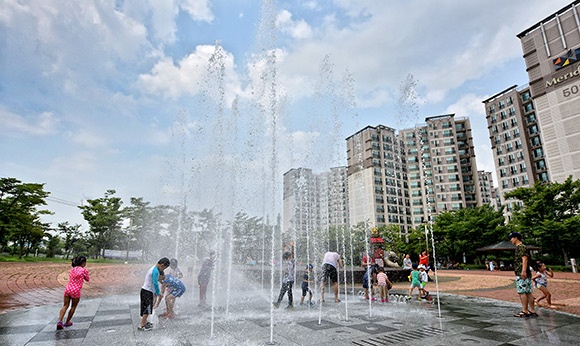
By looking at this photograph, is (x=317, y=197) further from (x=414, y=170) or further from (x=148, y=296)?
(x=148, y=296)

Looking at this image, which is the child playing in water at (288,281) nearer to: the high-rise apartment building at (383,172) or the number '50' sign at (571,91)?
the number '50' sign at (571,91)

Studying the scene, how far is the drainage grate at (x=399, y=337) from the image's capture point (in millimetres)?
4949

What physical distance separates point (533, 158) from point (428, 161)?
22.2 meters

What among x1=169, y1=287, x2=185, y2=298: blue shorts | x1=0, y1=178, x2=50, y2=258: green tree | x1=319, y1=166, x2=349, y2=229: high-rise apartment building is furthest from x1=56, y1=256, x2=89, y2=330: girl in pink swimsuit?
x1=319, y1=166, x2=349, y2=229: high-rise apartment building

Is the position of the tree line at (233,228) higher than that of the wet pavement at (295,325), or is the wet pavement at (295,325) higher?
the tree line at (233,228)

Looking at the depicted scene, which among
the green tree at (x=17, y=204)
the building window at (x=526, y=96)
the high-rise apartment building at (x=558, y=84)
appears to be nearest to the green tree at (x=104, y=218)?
the green tree at (x=17, y=204)

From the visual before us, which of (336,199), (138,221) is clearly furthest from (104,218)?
(336,199)

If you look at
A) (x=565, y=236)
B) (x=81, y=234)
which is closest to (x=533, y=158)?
(x=565, y=236)

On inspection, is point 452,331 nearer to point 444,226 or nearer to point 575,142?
point 444,226

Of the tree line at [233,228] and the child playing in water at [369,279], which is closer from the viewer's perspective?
the child playing in water at [369,279]

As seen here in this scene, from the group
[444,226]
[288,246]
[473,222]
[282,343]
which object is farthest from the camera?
[444,226]

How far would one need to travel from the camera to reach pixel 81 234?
1751 inches

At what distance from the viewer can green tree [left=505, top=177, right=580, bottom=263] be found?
93.0 feet

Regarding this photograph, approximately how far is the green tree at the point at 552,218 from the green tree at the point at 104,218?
1826 inches
